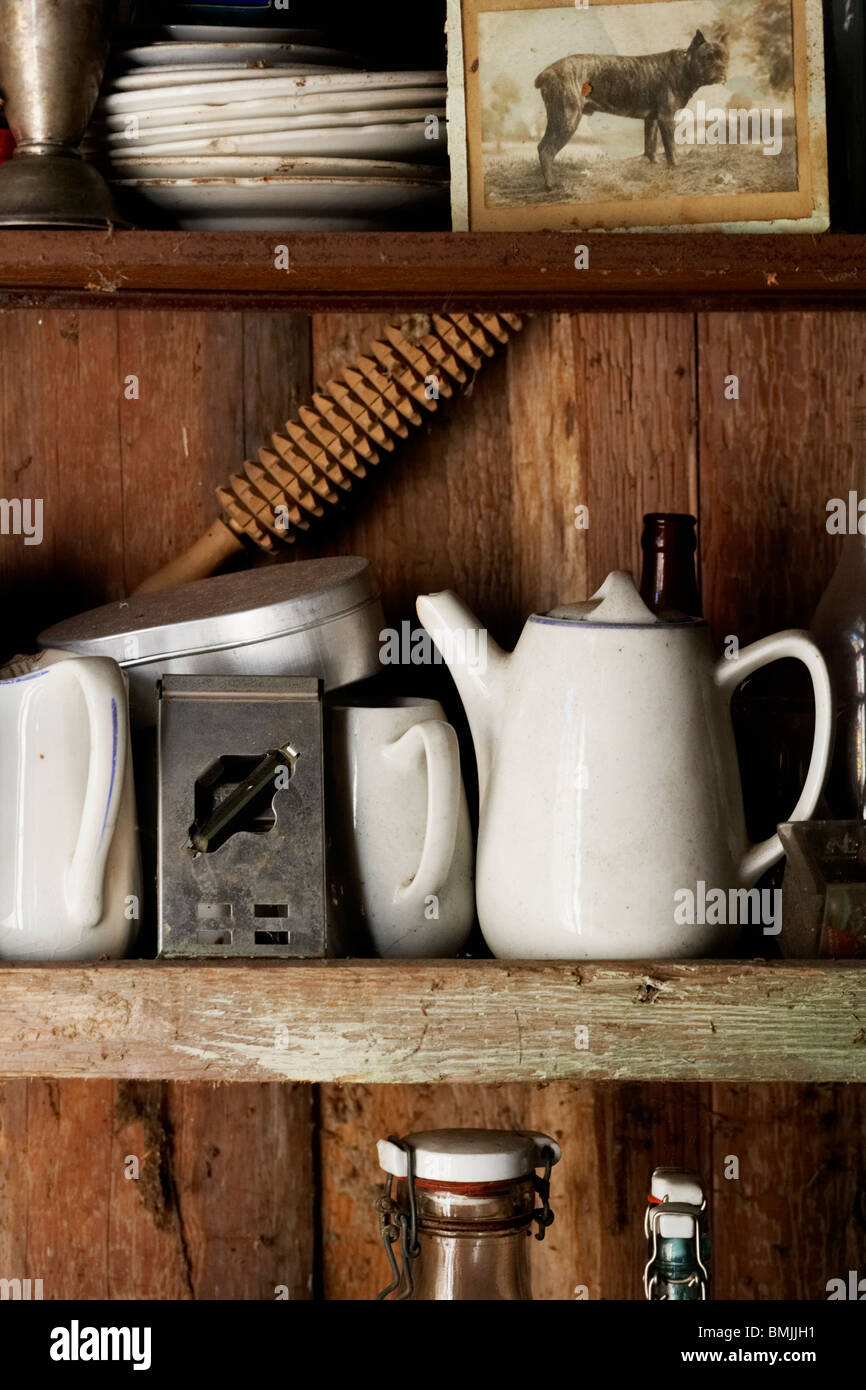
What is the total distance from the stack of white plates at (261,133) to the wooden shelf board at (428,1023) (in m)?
0.42

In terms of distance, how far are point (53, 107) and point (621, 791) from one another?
0.47 metres

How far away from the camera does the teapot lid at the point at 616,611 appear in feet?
2.34

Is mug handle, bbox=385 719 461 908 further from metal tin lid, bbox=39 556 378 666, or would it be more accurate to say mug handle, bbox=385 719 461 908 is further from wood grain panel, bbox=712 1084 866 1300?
wood grain panel, bbox=712 1084 866 1300

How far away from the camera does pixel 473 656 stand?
754 mm

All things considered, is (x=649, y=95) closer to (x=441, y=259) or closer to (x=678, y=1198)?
(x=441, y=259)

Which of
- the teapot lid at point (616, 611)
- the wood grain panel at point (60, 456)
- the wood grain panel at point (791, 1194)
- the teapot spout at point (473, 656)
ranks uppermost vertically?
the wood grain panel at point (60, 456)

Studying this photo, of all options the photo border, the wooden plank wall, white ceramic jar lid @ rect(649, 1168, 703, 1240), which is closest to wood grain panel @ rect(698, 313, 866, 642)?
the wooden plank wall

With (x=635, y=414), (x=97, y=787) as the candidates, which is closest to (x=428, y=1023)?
(x=97, y=787)

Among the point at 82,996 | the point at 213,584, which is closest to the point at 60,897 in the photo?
the point at 82,996

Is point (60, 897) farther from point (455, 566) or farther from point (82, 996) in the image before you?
point (455, 566)

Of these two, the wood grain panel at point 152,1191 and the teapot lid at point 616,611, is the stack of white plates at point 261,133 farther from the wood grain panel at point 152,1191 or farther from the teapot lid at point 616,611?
the wood grain panel at point 152,1191

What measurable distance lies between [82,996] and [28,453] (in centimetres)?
40

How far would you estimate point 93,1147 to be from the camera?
3.00ft

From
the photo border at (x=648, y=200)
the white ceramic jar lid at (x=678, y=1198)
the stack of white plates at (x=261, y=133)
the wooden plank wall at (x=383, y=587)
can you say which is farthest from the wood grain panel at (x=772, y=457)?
the white ceramic jar lid at (x=678, y=1198)
